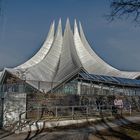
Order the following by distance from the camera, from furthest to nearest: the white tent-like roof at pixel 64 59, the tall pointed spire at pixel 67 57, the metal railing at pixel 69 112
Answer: the white tent-like roof at pixel 64 59, the tall pointed spire at pixel 67 57, the metal railing at pixel 69 112

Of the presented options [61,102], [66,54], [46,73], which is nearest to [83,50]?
[66,54]

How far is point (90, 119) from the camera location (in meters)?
17.5

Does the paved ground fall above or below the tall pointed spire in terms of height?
below

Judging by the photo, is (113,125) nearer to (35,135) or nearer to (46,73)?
(35,135)

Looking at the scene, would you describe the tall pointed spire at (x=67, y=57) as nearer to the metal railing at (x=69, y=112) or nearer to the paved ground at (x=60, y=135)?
the metal railing at (x=69, y=112)

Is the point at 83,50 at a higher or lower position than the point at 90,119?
higher

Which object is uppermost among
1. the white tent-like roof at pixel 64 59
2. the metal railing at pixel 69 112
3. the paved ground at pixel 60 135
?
→ the white tent-like roof at pixel 64 59

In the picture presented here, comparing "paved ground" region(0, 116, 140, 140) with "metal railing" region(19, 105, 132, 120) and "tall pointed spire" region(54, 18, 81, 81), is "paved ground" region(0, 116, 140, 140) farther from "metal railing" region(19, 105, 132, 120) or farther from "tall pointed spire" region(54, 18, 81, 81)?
"tall pointed spire" region(54, 18, 81, 81)

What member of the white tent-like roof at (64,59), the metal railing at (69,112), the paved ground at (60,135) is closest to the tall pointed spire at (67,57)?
the white tent-like roof at (64,59)

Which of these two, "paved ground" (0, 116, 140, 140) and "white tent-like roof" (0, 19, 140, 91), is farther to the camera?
"white tent-like roof" (0, 19, 140, 91)

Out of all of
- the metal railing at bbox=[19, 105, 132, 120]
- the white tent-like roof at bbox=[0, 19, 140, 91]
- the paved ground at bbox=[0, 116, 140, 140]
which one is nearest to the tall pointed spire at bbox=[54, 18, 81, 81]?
the white tent-like roof at bbox=[0, 19, 140, 91]

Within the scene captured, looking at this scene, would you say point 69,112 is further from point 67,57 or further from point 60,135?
point 67,57

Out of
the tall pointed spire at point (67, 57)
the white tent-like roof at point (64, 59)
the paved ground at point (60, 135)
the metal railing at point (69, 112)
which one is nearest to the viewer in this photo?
the paved ground at point (60, 135)

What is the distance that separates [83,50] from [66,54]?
4.24m
